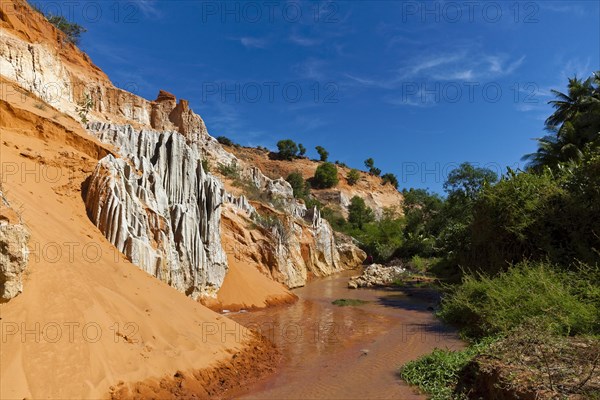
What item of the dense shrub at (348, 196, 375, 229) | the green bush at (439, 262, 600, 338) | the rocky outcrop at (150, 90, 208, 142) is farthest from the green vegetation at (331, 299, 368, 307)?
the dense shrub at (348, 196, 375, 229)

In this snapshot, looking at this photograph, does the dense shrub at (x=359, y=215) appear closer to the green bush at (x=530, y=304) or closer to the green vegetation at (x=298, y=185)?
the green vegetation at (x=298, y=185)

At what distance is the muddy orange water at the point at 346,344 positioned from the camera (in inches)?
273

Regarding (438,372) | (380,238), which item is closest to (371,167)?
(380,238)

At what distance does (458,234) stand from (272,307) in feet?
40.3

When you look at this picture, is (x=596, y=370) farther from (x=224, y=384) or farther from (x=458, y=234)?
(x=458, y=234)

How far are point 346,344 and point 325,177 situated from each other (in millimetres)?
61939

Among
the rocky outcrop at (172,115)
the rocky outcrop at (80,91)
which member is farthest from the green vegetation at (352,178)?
the rocky outcrop at (172,115)

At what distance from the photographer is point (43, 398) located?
15.2 ft

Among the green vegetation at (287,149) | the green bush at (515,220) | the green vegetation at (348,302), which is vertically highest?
the green vegetation at (287,149)

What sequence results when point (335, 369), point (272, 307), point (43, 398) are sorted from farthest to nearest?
point (272, 307)
point (335, 369)
point (43, 398)

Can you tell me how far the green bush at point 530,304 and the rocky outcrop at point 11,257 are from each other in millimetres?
7620

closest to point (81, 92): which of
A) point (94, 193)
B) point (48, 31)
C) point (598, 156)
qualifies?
point (48, 31)

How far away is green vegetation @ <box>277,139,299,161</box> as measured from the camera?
82.9 m

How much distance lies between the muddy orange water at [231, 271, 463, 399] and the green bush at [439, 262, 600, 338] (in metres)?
0.84
